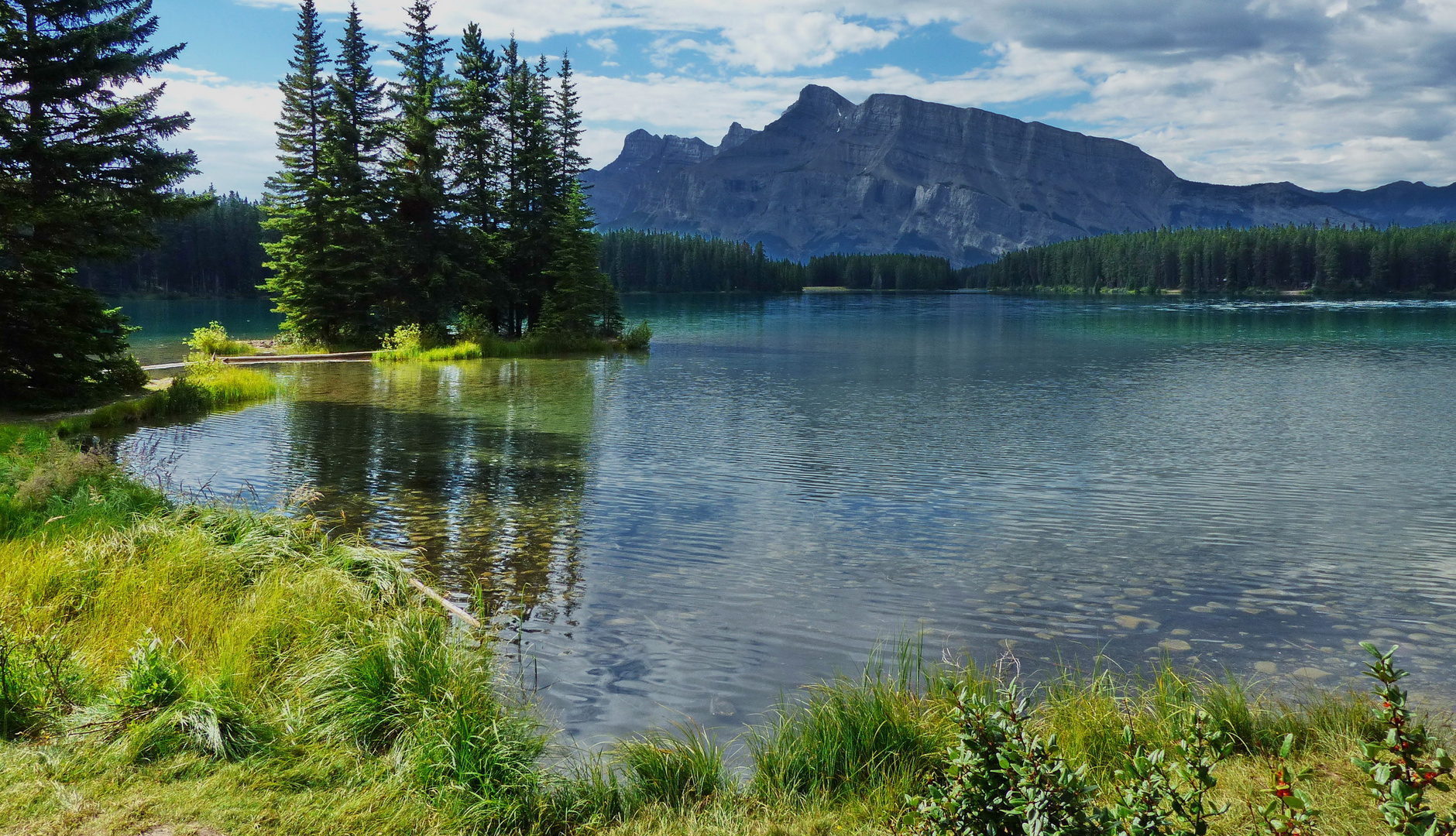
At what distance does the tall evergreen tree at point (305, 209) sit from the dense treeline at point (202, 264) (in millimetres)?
92018

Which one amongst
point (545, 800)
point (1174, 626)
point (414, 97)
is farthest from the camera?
point (414, 97)

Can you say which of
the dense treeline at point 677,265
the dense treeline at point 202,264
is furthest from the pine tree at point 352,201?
the dense treeline at point 677,265

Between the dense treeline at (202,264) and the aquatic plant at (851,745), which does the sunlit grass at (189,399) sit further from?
the dense treeline at (202,264)

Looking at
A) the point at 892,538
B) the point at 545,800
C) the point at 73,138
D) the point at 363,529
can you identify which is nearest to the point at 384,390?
the point at 73,138

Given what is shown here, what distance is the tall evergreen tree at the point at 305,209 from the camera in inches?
1785

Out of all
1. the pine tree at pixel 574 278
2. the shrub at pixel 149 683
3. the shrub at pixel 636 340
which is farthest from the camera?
the shrub at pixel 636 340

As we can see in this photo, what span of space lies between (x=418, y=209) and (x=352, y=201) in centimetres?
332

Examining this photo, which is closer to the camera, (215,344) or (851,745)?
(851,745)

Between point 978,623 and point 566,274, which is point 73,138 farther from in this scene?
point 566,274

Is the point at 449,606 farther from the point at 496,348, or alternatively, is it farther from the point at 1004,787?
the point at 496,348

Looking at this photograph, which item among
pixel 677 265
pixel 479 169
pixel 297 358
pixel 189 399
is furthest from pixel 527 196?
pixel 677 265

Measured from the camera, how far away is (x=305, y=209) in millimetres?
45781

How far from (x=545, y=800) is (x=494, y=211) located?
154ft

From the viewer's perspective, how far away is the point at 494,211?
49312 millimetres
